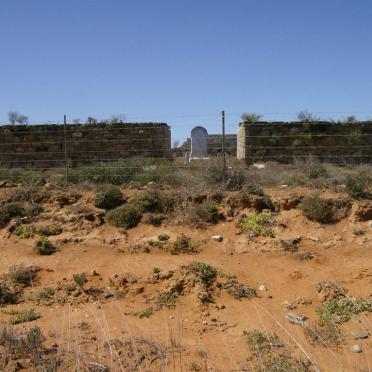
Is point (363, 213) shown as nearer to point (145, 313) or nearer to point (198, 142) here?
point (145, 313)

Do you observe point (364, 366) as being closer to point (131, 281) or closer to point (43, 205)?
point (131, 281)

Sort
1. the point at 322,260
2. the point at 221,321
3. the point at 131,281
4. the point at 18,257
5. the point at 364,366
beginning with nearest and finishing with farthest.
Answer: the point at 364,366 < the point at 221,321 < the point at 131,281 < the point at 322,260 < the point at 18,257

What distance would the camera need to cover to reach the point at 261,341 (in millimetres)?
5656

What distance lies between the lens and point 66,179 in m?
12.0

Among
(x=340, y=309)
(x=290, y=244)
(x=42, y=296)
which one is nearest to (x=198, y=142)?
(x=290, y=244)

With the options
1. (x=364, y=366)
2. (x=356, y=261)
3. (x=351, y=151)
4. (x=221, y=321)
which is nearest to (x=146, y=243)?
(x=221, y=321)

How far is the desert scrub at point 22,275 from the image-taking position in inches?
307

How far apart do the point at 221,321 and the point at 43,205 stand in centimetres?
588

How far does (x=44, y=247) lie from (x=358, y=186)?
652 cm

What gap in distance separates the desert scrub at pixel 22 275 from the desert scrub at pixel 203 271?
8.71 feet

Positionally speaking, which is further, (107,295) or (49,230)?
(49,230)

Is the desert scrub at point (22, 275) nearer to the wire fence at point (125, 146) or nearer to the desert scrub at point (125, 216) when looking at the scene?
the desert scrub at point (125, 216)

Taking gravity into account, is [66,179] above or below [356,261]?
above

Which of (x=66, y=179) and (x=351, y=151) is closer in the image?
(x=66, y=179)
